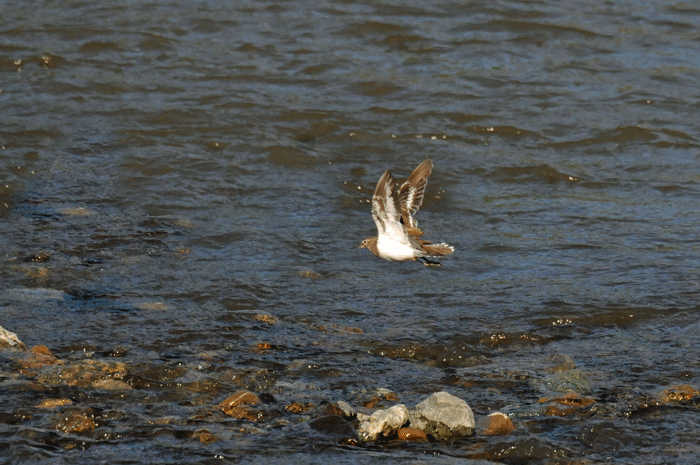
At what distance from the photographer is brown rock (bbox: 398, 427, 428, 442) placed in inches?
209

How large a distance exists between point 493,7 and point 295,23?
3.58 metres

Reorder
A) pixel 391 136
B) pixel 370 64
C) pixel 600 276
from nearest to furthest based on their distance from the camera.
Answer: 1. pixel 600 276
2. pixel 391 136
3. pixel 370 64

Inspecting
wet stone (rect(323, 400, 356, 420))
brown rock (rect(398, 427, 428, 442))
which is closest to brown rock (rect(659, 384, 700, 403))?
brown rock (rect(398, 427, 428, 442))

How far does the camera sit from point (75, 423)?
17.3 feet

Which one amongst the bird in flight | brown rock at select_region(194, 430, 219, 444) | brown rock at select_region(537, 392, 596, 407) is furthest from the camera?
the bird in flight

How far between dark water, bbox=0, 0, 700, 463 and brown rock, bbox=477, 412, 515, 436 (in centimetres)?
9

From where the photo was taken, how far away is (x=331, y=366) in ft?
21.1

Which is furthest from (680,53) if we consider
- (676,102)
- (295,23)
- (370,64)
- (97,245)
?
(97,245)

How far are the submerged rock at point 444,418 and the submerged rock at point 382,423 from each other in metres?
0.10

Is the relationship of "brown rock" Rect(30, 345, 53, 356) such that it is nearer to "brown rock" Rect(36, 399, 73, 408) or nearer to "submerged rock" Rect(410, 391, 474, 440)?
"brown rock" Rect(36, 399, 73, 408)

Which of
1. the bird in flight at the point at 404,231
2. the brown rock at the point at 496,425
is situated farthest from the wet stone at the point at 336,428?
the bird in flight at the point at 404,231

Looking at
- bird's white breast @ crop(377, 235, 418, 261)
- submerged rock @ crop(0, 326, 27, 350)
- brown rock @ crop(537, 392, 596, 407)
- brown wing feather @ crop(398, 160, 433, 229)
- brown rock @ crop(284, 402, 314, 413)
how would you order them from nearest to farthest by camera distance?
brown rock @ crop(284, 402, 314, 413) < brown rock @ crop(537, 392, 596, 407) < submerged rock @ crop(0, 326, 27, 350) < bird's white breast @ crop(377, 235, 418, 261) < brown wing feather @ crop(398, 160, 433, 229)

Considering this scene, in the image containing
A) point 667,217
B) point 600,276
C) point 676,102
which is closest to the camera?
point 600,276

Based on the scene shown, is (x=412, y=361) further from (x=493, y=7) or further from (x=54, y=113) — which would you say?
(x=493, y=7)
